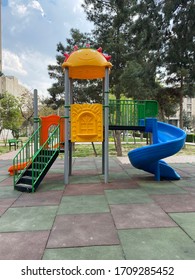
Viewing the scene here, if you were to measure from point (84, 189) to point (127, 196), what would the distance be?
1408mm

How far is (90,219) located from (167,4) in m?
5.83

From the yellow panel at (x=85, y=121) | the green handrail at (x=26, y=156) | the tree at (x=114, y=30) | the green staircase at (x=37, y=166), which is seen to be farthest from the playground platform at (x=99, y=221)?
the tree at (x=114, y=30)

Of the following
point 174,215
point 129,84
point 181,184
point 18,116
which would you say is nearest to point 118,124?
point 181,184

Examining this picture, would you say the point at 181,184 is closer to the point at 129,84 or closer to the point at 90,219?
the point at 90,219

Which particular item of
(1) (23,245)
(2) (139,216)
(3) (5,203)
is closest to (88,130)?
(3) (5,203)

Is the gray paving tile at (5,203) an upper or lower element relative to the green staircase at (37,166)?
lower

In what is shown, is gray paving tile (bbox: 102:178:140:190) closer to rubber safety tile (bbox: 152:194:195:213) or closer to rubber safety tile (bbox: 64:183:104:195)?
rubber safety tile (bbox: 64:183:104:195)

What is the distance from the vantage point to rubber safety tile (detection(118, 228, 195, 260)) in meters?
3.19

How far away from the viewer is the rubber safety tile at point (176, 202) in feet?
17.0

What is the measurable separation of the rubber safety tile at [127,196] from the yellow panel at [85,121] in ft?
6.41

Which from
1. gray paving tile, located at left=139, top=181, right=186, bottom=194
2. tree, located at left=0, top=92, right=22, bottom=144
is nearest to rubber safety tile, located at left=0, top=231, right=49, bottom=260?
gray paving tile, located at left=139, top=181, right=186, bottom=194

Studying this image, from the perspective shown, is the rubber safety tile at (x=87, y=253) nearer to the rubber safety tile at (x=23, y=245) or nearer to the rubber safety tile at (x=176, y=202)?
the rubber safety tile at (x=23, y=245)

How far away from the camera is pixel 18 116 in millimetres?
27781

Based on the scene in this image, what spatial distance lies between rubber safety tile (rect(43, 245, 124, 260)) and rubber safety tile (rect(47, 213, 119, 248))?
5.1 inches
